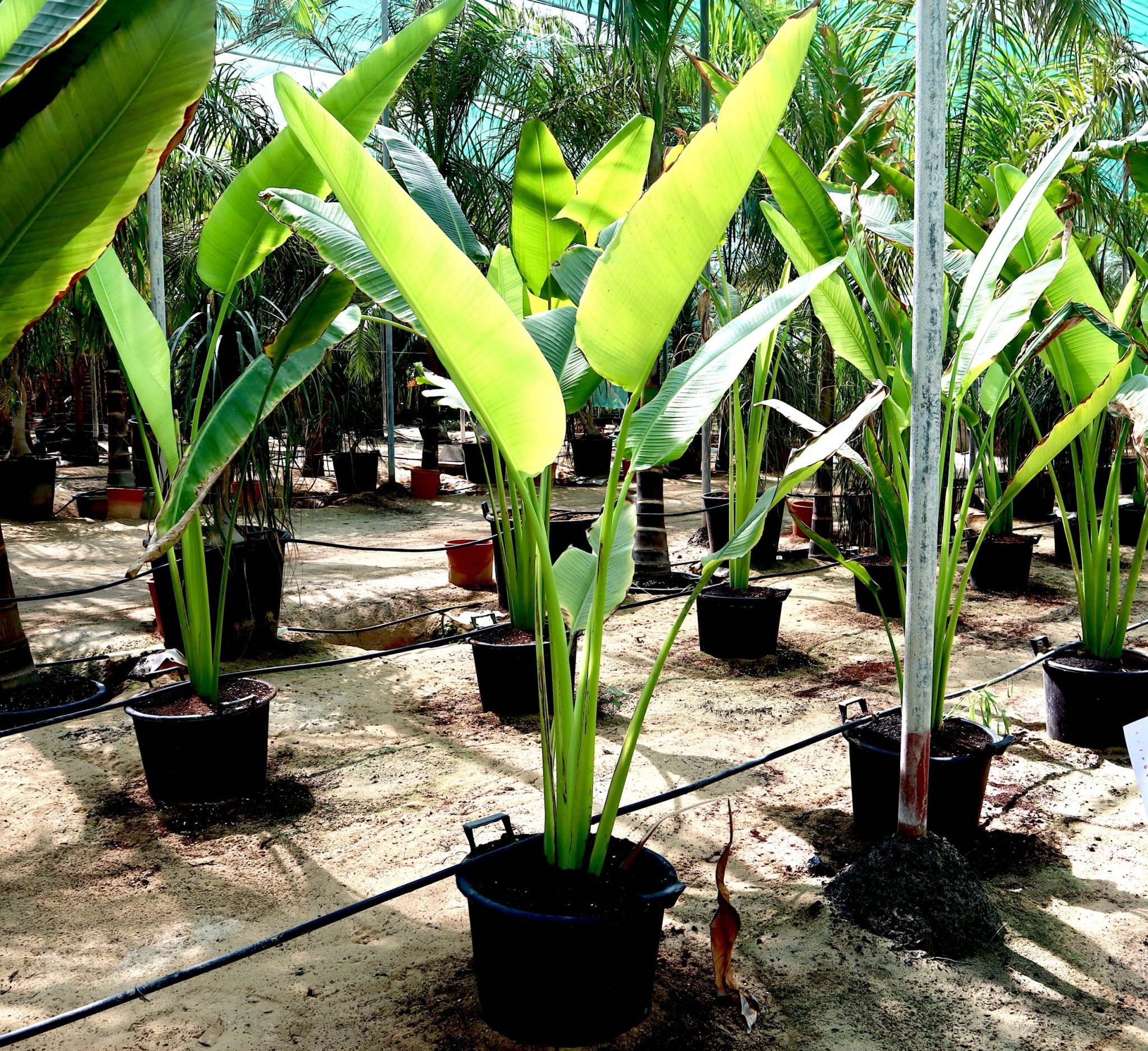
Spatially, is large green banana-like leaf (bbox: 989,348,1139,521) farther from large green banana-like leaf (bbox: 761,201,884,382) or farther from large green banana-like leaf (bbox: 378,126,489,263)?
large green banana-like leaf (bbox: 378,126,489,263)

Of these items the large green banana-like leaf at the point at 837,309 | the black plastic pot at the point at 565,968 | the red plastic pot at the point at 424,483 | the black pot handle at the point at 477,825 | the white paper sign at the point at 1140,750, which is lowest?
the black plastic pot at the point at 565,968

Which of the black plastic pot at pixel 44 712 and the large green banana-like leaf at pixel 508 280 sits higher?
the large green banana-like leaf at pixel 508 280

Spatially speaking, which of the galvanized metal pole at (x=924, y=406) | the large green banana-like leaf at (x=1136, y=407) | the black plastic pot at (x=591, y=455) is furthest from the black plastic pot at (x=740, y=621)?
the black plastic pot at (x=591, y=455)

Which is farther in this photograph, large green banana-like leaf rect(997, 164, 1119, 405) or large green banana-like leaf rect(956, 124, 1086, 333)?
large green banana-like leaf rect(997, 164, 1119, 405)

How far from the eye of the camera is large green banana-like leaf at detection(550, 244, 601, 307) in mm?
2225

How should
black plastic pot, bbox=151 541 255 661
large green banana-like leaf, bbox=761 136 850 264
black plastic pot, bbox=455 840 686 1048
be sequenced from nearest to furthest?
black plastic pot, bbox=455 840 686 1048 → large green banana-like leaf, bbox=761 136 850 264 → black plastic pot, bbox=151 541 255 661

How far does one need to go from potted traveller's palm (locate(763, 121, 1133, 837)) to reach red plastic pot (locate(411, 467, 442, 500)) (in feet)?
22.5

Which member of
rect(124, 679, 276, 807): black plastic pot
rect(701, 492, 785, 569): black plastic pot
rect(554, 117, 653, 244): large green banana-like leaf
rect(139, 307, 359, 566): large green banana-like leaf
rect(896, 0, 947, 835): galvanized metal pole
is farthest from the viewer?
rect(701, 492, 785, 569): black plastic pot

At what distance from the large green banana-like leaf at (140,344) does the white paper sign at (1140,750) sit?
2.32 meters

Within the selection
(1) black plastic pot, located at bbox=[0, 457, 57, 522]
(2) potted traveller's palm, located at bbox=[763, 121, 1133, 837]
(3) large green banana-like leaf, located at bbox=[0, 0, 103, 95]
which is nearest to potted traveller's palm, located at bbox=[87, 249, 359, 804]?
(3) large green banana-like leaf, located at bbox=[0, 0, 103, 95]

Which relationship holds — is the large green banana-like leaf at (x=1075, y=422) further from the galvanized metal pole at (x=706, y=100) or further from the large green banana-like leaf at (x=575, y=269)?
the galvanized metal pole at (x=706, y=100)

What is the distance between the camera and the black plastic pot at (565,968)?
1.77 m

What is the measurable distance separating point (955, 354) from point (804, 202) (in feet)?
1.70

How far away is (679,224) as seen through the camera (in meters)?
1.62
